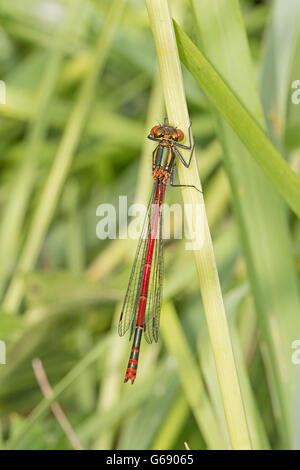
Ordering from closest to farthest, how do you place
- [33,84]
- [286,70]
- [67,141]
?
[286,70] < [67,141] < [33,84]

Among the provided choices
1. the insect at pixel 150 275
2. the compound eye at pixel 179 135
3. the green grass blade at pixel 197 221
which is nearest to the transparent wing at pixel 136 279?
the insect at pixel 150 275

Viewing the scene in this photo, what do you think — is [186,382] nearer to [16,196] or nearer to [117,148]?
[16,196]

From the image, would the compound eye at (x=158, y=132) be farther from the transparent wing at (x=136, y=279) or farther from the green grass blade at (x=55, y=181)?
the green grass blade at (x=55, y=181)

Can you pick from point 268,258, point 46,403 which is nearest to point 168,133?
point 268,258

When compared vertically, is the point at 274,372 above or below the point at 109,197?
below
